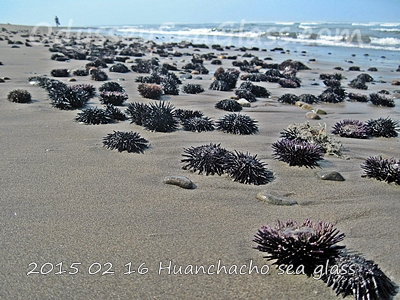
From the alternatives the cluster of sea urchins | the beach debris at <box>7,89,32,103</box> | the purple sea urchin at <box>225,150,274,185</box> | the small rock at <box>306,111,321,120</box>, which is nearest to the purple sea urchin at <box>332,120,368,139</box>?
the small rock at <box>306,111,321,120</box>

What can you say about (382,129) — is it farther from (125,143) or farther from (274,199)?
(125,143)

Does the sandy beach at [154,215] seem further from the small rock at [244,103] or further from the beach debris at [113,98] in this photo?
the small rock at [244,103]

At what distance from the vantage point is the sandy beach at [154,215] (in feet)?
7.05

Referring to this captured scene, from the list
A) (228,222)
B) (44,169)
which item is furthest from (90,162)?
(228,222)

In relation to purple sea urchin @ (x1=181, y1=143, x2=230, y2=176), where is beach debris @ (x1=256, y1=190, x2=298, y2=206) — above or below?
below

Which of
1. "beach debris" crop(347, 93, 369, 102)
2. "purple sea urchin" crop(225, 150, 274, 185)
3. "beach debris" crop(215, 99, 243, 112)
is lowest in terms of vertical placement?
"beach debris" crop(347, 93, 369, 102)

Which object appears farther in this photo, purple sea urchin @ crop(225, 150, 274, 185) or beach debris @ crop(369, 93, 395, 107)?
beach debris @ crop(369, 93, 395, 107)

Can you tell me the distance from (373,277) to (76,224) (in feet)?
6.30

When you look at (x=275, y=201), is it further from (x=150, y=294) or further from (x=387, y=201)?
(x=150, y=294)

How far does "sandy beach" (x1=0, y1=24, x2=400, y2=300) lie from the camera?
2.15 m

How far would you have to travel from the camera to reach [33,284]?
206cm

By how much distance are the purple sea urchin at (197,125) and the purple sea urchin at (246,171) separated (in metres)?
1.63

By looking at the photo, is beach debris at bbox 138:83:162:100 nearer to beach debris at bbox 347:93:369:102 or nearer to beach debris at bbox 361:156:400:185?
beach debris at bbox 347:93:369:102

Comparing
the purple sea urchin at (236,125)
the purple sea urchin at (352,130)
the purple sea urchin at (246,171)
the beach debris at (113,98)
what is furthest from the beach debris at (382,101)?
the purple sea urchin at (246,171)
